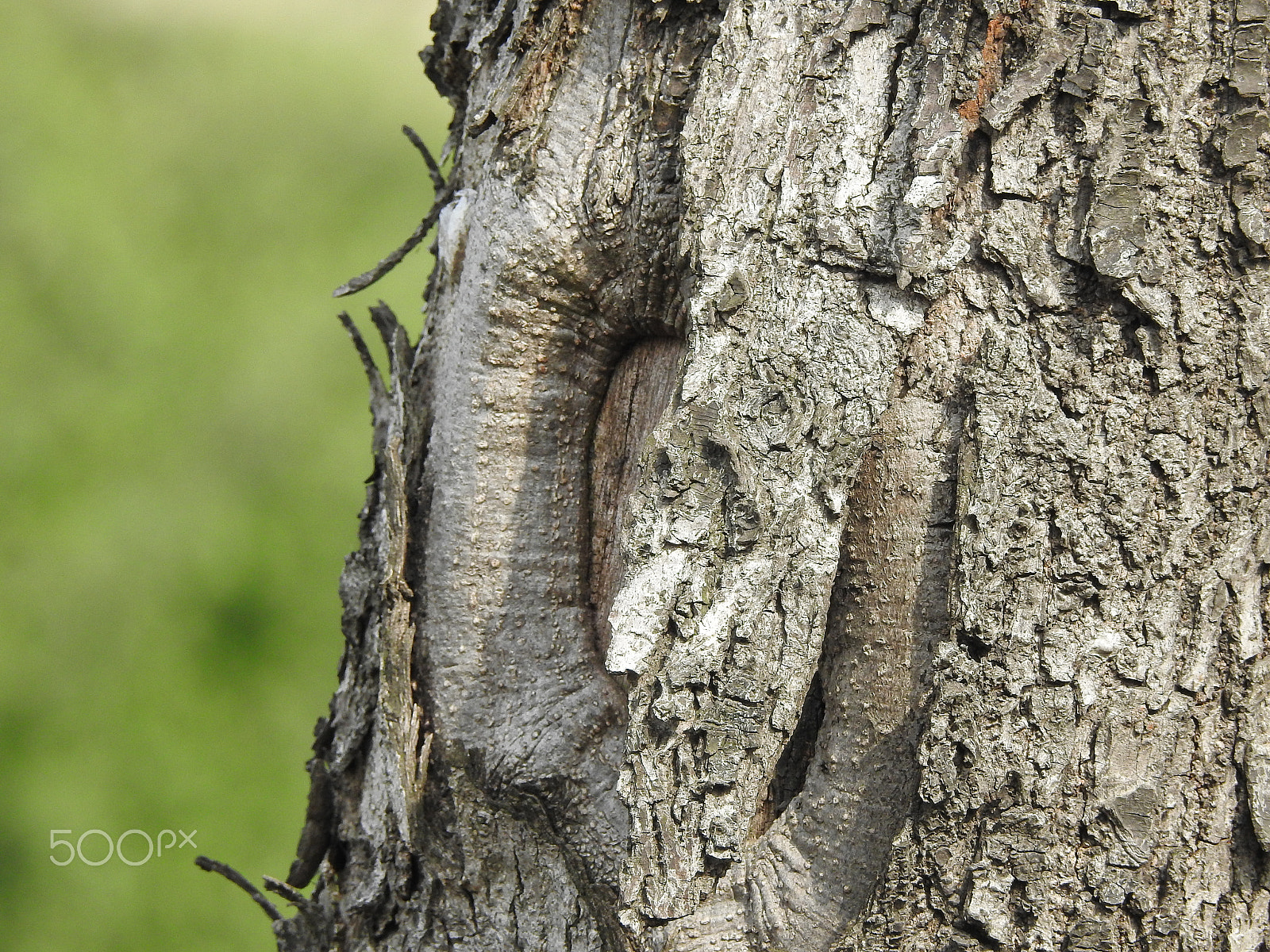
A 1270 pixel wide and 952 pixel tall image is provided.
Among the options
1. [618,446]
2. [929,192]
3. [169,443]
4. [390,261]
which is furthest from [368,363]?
[169,443]

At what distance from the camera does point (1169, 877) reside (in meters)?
0.61

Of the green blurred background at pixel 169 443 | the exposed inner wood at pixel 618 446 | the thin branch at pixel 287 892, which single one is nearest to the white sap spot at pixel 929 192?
the exposed inner wood at pixel 618 446

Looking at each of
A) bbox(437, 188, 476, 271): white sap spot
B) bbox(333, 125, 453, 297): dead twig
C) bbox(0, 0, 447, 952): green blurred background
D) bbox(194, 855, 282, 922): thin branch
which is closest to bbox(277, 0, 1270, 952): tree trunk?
bbox(437, 188, 476, 271): white sap spot

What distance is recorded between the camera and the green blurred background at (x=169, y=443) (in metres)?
1.71

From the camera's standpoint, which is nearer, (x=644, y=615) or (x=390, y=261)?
(x=644, y=615)

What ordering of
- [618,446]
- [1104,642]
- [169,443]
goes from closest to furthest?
[1104,642] < [618,446] < [169,443]

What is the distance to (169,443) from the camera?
1.91 m

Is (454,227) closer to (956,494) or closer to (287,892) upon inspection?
(956,494)

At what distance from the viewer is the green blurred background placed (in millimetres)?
1709

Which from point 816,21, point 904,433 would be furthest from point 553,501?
point 816,21

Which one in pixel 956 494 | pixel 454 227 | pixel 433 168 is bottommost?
pixel 956 494

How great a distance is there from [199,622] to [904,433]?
166 centimetres

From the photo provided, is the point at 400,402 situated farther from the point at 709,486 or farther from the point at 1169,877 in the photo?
the point at 1169,877

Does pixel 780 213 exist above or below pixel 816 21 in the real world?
below
